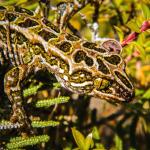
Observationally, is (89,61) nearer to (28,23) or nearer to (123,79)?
(123,79)

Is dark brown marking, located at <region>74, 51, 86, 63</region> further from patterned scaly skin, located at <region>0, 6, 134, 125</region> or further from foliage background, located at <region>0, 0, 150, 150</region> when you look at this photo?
foliage background, located at <region>0, 0, 150, 150</region>

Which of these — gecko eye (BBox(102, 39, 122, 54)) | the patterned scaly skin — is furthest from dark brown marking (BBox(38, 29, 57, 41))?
gecko eye (BBox(102, 39, 122, 54))

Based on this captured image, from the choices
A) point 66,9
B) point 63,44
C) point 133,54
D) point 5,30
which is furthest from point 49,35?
point 133,54

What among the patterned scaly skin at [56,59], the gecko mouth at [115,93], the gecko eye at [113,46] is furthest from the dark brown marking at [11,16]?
the gecko mouth at [115,93]

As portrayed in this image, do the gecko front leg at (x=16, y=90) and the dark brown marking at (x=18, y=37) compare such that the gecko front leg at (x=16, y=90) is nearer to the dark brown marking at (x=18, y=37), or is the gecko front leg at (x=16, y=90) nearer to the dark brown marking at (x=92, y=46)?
the dark brown marking at (x=18, y=37)

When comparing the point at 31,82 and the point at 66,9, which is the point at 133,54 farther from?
the point at 31,82

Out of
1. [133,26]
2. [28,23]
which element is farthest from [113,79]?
[28,23]

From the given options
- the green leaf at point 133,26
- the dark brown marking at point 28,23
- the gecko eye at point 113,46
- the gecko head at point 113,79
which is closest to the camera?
the green leaf at point 133,26
